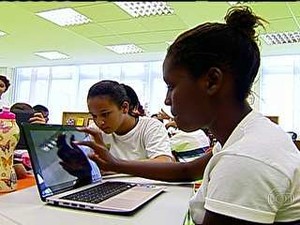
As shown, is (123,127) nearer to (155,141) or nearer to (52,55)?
(155,141)

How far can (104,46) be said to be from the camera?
→ 593cm

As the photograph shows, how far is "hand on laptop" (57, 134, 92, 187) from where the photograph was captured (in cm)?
103

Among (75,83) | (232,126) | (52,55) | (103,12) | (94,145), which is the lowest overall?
(94,145)

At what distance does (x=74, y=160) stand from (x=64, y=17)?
3840mm

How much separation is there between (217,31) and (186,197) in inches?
19.9

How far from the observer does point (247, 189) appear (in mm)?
544

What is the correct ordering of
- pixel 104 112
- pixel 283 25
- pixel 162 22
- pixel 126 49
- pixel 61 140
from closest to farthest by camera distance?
pixel 61 140, pixel 104 112, pixel 283 25, pixel 162 22, pixel 126 49

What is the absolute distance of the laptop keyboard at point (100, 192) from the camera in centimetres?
85

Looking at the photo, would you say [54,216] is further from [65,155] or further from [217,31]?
[217,31]

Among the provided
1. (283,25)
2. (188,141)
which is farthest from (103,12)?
(188,141)

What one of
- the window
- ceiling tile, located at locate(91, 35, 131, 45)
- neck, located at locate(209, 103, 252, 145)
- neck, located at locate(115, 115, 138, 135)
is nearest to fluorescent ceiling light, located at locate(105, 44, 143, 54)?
ceiling tile, located at locate(91, 35, 131, 45)

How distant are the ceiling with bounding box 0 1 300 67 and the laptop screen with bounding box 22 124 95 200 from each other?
7.81ft

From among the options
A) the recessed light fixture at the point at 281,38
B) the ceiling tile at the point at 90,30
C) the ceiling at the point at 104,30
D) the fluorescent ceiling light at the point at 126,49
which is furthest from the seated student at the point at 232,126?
the fluorescent ceiling light at the point at 126,49

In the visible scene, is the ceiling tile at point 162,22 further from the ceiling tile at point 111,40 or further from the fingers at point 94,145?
the fingers at point 94,145
